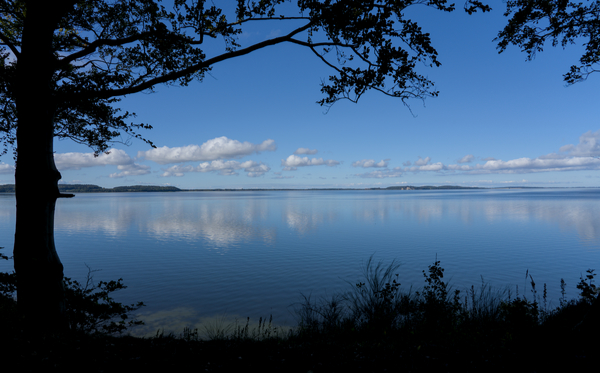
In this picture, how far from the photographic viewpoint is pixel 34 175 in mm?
7660

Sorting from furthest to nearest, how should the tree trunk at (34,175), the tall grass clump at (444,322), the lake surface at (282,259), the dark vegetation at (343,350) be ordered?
the lake surface at (282,259) → the tall grass clump at (444,322) → the tree trunk at (34,175) → the dark vegetation at (343,350)

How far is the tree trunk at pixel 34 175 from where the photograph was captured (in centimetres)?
764

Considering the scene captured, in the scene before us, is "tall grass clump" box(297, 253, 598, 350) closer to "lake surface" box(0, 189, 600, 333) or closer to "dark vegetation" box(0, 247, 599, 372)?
"dark vegetation" box(0, 247, 599, 372)

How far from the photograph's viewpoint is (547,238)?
97.1ft

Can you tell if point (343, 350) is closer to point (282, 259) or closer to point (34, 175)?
point (34, 175)

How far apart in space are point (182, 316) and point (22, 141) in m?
7.96

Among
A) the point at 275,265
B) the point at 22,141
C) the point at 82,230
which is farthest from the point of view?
the point at 82,230

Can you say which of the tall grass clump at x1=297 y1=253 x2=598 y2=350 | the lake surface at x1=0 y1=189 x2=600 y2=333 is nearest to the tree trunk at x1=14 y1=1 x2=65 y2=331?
the lake surface at x1=0 y1=189 x2=600 y2=333

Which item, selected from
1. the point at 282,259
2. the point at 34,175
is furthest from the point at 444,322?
the point at 282,259

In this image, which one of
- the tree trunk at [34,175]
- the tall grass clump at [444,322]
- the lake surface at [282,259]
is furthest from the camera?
the lake surface at [282,259]

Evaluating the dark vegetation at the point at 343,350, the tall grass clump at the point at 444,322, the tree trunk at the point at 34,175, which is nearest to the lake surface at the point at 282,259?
the tall grass clump at the point at 444,322

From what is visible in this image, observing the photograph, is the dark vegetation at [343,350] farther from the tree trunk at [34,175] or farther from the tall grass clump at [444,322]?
the tree trunk at [34,175]

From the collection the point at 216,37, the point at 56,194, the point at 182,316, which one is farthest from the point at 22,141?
the point at 182,316

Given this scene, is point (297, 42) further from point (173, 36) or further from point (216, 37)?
point (173, 36)
